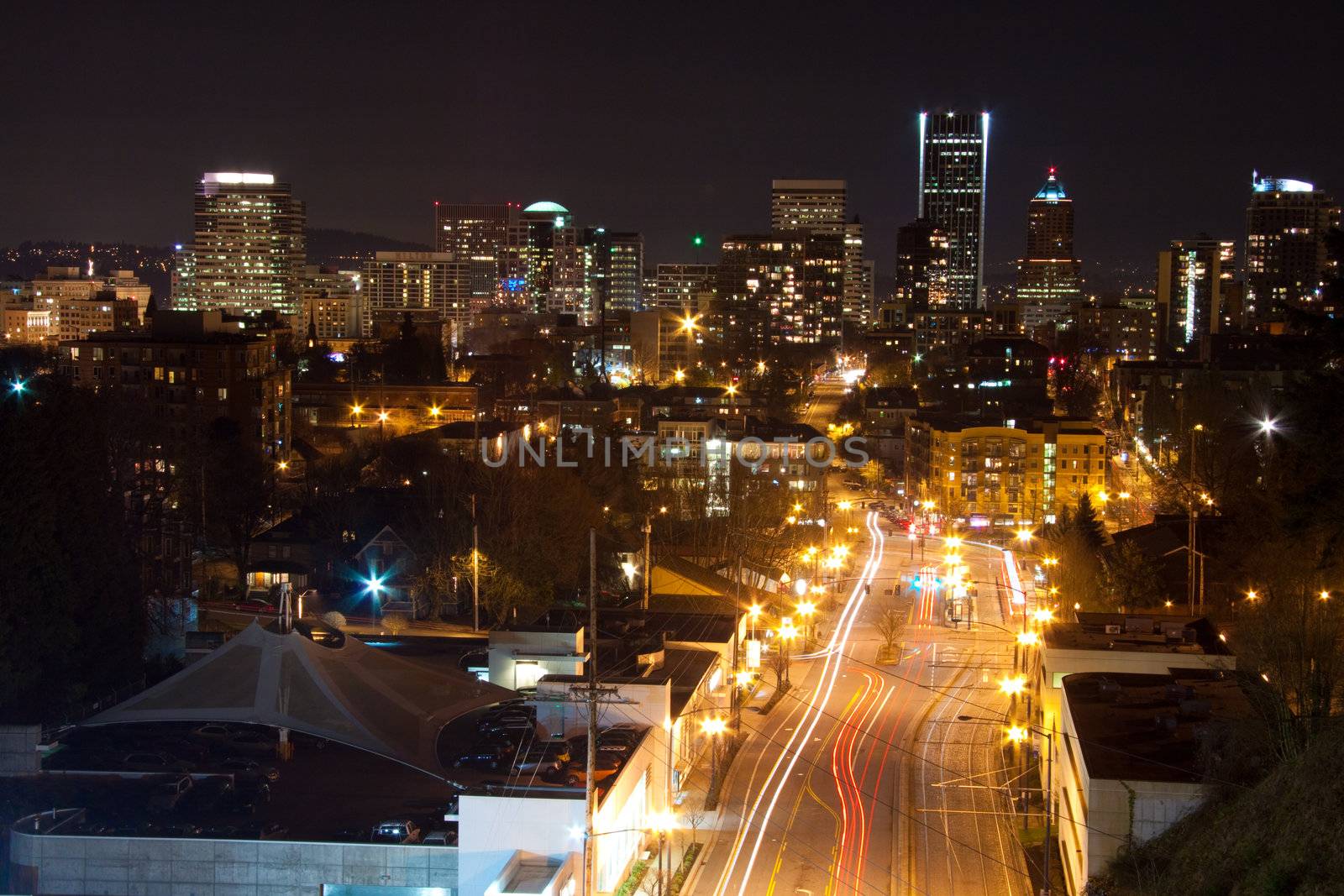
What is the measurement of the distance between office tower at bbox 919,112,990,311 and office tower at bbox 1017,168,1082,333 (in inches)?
198

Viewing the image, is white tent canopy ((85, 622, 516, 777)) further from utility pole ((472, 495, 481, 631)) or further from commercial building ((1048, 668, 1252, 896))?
utility pole ((472, 495, 481, 631))

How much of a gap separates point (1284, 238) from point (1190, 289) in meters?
9.61

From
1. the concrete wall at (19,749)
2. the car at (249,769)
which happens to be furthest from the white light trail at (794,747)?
the concrete wall at (19,749)

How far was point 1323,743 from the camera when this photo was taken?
802 centimetres

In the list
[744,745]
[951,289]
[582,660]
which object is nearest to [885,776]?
[744,745]

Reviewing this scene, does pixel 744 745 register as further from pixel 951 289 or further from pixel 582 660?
pixel 951 289

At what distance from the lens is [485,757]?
10.1 meters

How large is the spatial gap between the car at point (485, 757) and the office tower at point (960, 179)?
300 feet

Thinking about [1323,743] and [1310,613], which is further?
[1310,613]

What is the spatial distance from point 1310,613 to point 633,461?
18.4 m

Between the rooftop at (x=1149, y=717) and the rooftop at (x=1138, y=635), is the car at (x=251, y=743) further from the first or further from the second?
the rooftop at (x=1138, y=635)

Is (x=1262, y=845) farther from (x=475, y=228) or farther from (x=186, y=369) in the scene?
(x=475, y=228)

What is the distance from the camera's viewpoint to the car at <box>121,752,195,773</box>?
1009 centimetres

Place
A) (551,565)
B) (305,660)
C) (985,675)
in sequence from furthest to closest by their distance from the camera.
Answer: (551,565) < (985,675) < (305,660)
